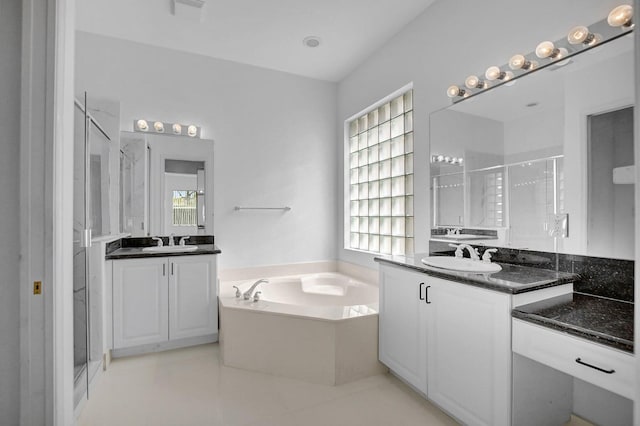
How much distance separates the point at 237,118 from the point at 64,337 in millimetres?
2820

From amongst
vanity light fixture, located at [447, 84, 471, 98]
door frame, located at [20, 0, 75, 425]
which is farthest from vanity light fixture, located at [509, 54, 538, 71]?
door frame, located at [20, 0, 75, 425]

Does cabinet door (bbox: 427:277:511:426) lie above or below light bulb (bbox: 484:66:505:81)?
below

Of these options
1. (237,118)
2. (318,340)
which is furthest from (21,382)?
(237,118)

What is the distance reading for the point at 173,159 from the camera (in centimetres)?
330

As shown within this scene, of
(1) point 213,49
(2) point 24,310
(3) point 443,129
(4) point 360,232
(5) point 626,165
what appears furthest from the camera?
(4) point 360,232

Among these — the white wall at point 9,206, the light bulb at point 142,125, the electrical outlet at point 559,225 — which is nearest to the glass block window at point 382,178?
the electrical outlet at point 559,225

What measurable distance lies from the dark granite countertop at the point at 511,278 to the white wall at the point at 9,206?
1.90 metres

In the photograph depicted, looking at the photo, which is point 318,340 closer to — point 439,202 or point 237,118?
point 439,202

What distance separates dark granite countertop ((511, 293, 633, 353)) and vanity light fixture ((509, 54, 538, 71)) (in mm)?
1328

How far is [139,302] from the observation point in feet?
8.96

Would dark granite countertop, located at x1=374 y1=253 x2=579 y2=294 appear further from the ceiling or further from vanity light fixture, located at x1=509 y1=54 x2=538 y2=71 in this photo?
the ceiling

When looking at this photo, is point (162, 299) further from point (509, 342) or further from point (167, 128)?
point (509, 342)

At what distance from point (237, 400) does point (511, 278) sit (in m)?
1.82

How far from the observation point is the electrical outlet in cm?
171
